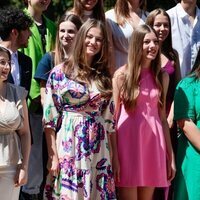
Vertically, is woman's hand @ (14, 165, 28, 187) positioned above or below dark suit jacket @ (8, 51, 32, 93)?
below

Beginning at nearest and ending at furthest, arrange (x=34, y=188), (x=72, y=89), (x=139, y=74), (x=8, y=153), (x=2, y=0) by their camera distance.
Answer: (x=8, y=153) → (x=72, y=89) → (x=139, y=74) → (x=34, y=188) → (x=2, y=0)

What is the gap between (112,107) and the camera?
237 inches

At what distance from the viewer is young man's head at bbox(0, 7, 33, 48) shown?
6418mm

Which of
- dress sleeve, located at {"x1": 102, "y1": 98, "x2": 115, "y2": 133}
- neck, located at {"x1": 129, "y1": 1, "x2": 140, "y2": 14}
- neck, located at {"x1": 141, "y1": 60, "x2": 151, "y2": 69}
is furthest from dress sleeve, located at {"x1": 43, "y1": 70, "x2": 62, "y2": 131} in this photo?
neck, located at {"x1": 129, "y1": 1, "x2": 140, "y2": 14}

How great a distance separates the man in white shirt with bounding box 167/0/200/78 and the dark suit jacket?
180 centimetres

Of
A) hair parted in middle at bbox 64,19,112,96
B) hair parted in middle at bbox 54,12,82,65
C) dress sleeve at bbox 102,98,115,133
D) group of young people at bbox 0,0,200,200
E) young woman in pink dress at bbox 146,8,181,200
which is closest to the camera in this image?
group of young people at bbox 0,0,200,200

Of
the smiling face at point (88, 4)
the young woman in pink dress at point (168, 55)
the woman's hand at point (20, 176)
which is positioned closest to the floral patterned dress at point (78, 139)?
the woman's hand at point (20, 176)

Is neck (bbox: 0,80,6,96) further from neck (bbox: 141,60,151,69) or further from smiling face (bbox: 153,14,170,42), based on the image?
smiling face (bbox: 153,14,170,42)

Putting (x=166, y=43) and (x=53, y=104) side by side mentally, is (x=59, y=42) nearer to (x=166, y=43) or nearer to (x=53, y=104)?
(x=53, y=104)

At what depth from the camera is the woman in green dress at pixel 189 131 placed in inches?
238

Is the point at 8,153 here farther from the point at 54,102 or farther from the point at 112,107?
the point at 112,107

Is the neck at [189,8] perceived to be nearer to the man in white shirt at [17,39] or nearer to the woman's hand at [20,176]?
the man in white shirt at [17,39]

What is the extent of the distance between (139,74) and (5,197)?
168 cm

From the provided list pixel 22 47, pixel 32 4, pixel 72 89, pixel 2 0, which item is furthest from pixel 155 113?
pixel 2 0
